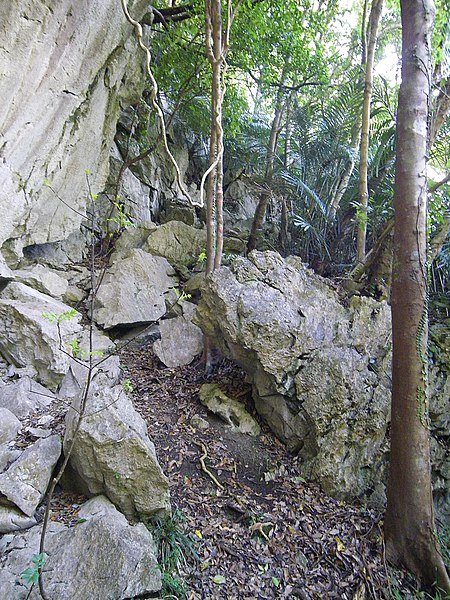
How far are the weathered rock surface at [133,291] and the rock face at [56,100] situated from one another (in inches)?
39.9

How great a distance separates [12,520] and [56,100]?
406cm

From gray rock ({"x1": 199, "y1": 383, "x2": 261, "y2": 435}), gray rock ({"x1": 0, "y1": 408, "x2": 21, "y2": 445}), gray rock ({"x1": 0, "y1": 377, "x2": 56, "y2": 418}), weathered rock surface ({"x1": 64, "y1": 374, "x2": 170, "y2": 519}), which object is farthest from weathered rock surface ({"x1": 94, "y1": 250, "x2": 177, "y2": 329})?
weathered rock surface ({"x1": 64, "y1": 374, "x2": 170, "y2": 519})

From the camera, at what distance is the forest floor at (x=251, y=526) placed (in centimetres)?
241

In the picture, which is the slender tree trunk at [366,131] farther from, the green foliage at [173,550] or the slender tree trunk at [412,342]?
the green foliage at [173,550]

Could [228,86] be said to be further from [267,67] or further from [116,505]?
[116,505]

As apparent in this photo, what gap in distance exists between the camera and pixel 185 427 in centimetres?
340

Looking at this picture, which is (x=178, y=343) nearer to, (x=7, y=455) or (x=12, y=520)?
(x=7, y=455)

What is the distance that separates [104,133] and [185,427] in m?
4.16

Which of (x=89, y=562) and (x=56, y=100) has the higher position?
(x=56, y=100)

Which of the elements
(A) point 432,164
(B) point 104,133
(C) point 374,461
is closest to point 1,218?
(B) point 104,133

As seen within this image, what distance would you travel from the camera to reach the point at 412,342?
2.70 metres

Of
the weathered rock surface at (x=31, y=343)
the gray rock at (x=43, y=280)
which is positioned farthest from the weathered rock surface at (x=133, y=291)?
the weathered rock surface at (x=31, y=343)

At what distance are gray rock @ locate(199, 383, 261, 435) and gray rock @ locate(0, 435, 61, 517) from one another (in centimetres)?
143

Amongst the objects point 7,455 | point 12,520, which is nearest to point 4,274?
point 7,455
